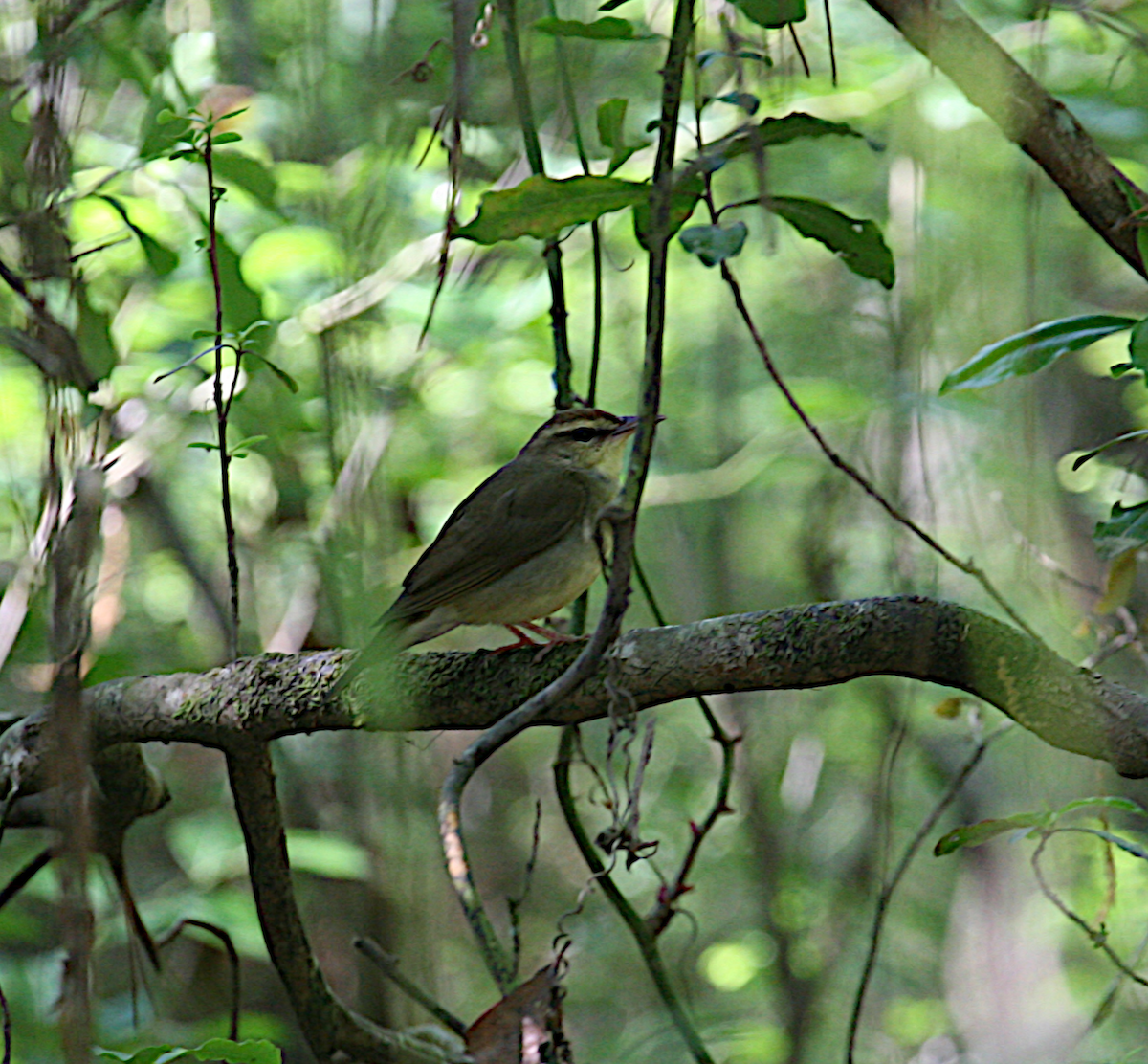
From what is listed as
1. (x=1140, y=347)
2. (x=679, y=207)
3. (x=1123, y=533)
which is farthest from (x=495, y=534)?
(x=1140, y=347)

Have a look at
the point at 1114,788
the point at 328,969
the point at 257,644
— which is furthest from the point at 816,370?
the point at 328,969

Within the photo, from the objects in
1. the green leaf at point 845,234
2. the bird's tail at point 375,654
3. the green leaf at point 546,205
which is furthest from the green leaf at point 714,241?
the bird's tail at point 375,654

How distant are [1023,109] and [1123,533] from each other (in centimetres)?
84

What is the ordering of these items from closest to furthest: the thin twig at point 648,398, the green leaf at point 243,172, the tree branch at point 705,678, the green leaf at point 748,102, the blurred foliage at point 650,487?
the thin twig at point 648,398, the tree branch at point 705,678, the green leaf at point 748,102, the green leaf at point 243,172, the blurred foliage at point 650,487

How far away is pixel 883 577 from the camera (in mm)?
5781

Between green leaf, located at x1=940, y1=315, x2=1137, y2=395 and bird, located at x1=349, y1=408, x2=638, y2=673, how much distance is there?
1054 millimetres

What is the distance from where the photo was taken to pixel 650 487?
221 inches

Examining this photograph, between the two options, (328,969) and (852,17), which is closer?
(852,17)

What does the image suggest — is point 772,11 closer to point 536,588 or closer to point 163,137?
point 163,137

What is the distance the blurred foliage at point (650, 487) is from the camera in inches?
135

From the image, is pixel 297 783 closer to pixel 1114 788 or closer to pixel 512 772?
pixel 512 772

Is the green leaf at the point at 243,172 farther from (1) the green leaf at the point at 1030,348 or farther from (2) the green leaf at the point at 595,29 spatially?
(1) the green leaf at the point at 1030,348

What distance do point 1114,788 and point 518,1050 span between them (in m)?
3.14

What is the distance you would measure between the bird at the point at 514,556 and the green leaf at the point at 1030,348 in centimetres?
105
